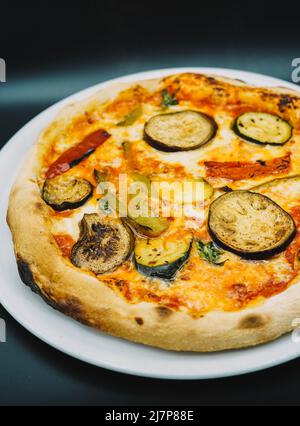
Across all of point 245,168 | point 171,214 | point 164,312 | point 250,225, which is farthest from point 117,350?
point 245,168

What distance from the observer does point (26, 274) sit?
3.97 m

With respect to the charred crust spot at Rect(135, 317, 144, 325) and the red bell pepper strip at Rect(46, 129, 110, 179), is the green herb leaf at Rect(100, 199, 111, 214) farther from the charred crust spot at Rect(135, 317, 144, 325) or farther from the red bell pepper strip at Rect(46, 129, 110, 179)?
the charred crust spot at Rect(135, 317, 144, 325)

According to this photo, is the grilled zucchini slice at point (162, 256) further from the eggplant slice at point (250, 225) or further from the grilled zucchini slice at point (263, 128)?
the grilled zucchini slice at point (263, 128)

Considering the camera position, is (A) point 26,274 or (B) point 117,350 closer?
(B) point 117,350

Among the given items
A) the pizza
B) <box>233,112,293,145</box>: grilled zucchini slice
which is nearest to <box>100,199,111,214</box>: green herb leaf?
the pizza

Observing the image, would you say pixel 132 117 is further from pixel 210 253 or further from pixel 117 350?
pixel 117 350

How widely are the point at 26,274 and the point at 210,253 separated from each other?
1260 millimetres

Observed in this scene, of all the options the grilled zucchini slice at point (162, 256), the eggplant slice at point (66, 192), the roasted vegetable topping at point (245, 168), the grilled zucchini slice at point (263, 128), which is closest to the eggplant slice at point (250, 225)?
the grilled zucchini slice at point (162, 256)

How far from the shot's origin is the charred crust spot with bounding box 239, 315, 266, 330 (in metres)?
3.54

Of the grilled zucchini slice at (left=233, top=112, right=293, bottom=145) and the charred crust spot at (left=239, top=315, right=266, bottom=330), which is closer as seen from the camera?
the charred crust spot at (left=239, top=315, right=266, bottom=330)

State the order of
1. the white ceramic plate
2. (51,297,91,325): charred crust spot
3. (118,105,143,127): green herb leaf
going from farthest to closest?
(118,105,143,127): green herb leaf
(51,297,91,325): charred crust spot
the white ceramic plate

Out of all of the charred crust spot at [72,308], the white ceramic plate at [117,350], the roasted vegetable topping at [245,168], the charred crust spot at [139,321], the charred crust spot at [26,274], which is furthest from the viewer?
the roasted vegetable topping at [245,168]

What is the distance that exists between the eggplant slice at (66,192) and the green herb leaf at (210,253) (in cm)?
97

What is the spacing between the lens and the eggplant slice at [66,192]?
14.4 feet
